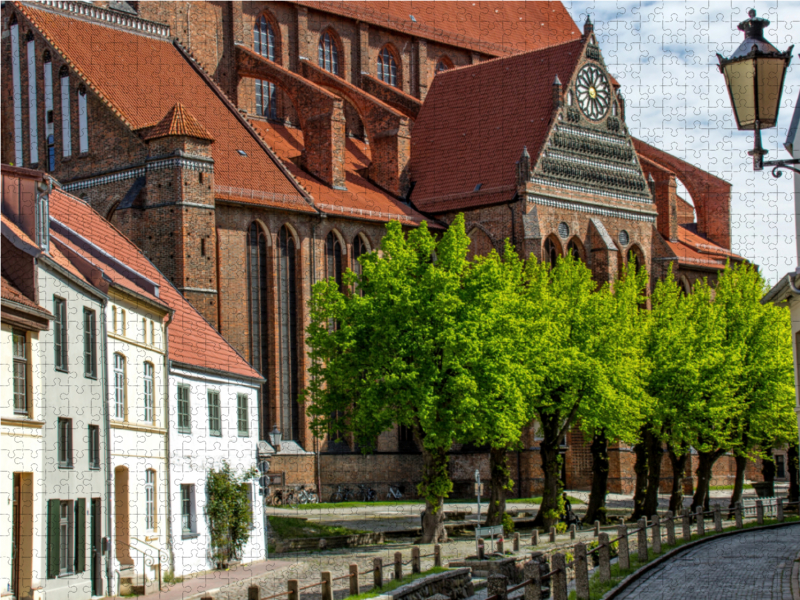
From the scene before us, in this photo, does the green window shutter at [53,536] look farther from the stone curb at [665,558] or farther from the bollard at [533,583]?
the stone curb at [665,558]

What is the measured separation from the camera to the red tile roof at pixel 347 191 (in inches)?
2066

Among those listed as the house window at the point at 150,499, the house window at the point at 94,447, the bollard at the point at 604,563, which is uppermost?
the house window at the point at 94,447

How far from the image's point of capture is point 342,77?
64500mm

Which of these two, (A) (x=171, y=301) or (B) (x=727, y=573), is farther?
(A) (x=171, y=301)

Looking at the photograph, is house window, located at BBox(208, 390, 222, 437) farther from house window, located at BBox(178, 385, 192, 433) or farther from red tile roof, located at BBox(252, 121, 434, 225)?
red tile roof, located at BBox(252, 121, 434, 225)

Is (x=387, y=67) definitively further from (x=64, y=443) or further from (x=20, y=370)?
(x=20, y=370)

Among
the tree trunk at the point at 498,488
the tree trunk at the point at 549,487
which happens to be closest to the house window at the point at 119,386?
the tree trunk at the point at 498,488

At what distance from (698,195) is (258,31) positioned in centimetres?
2866

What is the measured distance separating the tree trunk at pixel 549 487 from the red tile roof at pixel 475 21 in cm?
2950

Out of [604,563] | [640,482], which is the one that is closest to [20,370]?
[604,563]

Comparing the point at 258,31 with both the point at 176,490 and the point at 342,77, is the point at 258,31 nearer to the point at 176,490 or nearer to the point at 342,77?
the point at 342,77

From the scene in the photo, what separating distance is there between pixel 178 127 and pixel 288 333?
9873mm

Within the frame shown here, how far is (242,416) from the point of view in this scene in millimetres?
33562

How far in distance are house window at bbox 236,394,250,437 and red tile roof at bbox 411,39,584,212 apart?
975 inches
